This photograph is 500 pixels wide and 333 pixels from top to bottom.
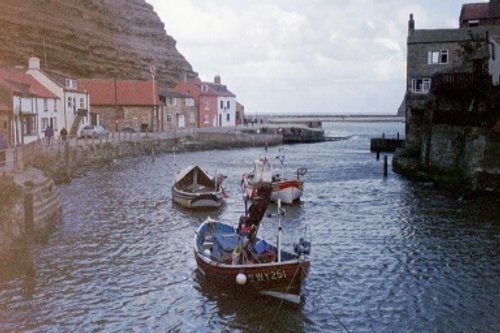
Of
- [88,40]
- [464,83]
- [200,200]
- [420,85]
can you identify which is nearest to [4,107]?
[200,200]

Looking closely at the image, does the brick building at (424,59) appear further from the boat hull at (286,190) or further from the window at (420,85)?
the boat hull at (286,190)

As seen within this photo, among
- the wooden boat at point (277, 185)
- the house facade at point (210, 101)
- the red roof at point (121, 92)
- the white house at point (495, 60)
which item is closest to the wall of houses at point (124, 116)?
the red roof at point (121, 92)

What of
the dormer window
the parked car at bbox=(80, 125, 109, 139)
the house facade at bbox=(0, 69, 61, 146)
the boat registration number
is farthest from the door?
the boat registration number

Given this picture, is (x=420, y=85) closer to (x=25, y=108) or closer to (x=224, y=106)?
(x=25, y=108)

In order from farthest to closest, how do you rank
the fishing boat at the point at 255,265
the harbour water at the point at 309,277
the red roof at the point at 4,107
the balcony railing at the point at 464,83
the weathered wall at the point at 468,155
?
the balcony railing at the point at 464,83, the red roof at the point at 4,107, the weathered wall at the point at 468,155, the fishing boat at the point at 255,265, the harbour water at the point at 309,277

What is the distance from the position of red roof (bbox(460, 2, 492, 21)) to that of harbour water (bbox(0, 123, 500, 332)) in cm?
4205

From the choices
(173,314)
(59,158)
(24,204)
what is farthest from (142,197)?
(173,314)

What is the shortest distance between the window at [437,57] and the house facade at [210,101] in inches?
1942

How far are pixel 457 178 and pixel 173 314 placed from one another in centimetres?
3092

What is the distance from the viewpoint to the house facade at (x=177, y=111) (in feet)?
298

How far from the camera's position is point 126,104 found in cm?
8450

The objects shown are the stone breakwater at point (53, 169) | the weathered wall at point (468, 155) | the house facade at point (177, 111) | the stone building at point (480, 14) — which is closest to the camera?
the stone breakwater at point (53, 169)

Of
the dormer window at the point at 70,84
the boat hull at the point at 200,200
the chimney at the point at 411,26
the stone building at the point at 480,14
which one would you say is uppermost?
the stone building at the point at 480,14

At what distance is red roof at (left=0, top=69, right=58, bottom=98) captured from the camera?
164 feet
